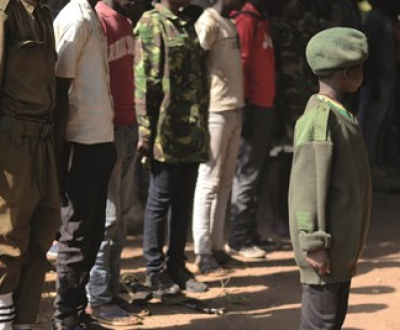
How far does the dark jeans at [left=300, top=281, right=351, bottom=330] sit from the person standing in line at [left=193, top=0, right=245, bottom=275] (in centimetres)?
238

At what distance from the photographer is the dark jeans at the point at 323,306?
148 inches

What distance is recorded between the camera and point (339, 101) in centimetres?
385

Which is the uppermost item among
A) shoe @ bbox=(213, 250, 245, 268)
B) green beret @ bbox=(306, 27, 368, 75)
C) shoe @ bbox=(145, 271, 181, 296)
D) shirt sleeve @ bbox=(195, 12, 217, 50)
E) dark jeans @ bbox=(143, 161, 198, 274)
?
green beret @ bbox=(306, 27, 368, 75)

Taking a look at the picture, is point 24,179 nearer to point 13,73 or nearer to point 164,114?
point 13,73

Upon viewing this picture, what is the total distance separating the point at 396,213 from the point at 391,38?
7.12 ft

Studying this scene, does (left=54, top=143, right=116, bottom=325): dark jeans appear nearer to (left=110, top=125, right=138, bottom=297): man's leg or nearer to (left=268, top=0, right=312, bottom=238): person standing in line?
(left=110, top=125, right=138, bottom=297): man's leg

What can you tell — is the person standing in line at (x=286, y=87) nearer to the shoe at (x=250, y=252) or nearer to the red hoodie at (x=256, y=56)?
the red hoodie at (x=256, y=56)

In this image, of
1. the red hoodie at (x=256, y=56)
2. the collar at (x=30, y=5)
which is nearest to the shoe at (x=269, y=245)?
the red hoodie at (x=256, y=56)

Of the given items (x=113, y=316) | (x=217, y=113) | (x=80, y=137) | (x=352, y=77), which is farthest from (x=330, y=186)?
(x=217, y=113)

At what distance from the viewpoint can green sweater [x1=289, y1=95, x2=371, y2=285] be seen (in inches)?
Result: 143

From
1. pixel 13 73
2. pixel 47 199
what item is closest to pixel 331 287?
pixel 47 199

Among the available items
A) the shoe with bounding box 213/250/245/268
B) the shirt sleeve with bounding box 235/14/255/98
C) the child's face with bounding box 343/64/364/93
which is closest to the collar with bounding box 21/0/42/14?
the child's face with bounding box 343/64/364/93

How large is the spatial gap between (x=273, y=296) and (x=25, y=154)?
248 cm

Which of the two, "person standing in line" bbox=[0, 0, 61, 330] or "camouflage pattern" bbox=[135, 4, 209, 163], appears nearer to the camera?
"person standing in line" bbox=[0, 0, 61, 330]
